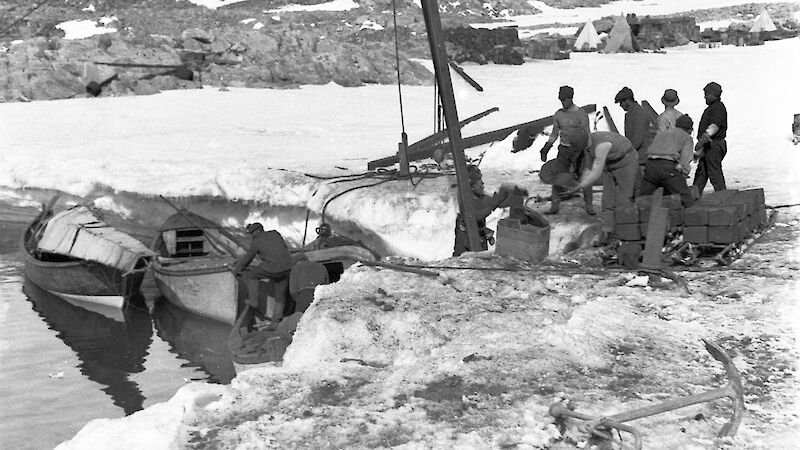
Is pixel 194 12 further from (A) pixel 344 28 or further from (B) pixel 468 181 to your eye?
(B) pixel 468 181

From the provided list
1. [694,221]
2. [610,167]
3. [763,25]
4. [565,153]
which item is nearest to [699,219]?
[694,221]

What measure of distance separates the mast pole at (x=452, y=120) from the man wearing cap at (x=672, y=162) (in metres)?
2.33

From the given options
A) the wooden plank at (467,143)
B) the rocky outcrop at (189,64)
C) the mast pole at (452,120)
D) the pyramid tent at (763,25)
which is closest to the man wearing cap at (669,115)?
the mast pole at (452,120)

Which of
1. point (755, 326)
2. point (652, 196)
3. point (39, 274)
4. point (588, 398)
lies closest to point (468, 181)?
point (652, 196)

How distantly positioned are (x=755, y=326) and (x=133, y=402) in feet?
28.2

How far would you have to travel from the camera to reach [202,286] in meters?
15.3

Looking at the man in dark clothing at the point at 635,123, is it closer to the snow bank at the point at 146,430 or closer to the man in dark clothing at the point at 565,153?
the man in dark clothing at the point at 565,153

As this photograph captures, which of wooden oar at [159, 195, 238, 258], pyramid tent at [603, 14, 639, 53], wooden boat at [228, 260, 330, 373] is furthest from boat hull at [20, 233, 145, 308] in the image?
pyramid tent at [603, 14, 639, 53]

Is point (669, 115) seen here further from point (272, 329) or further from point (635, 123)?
point (272, 329)

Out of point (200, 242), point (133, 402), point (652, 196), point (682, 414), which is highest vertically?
point (652, 196)

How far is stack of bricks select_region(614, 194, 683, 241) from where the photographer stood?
32.4 feet

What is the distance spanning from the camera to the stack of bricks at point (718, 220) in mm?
9672

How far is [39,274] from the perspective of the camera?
16719 millimetres

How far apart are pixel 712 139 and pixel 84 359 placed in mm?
9866
